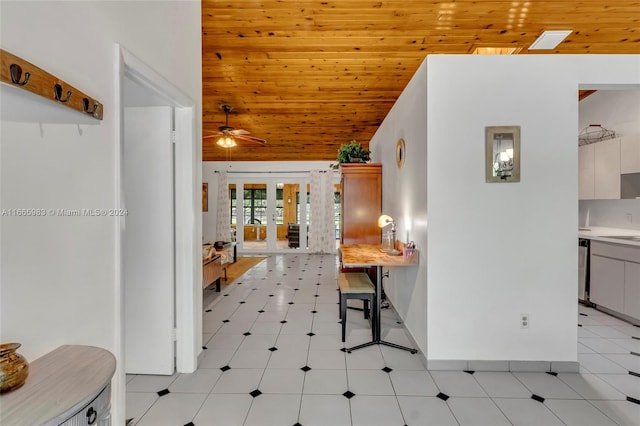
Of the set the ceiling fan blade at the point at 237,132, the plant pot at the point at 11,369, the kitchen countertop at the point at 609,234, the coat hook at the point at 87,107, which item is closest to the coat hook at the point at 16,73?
the coat hook at the point at 87,107

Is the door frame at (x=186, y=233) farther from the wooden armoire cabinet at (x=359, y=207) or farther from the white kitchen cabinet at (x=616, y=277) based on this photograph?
the white kitchen cabinet at (x=616, y=277)

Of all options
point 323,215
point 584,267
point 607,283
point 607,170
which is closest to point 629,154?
point 607,170

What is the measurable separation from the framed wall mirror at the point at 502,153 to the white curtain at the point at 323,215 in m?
5.74

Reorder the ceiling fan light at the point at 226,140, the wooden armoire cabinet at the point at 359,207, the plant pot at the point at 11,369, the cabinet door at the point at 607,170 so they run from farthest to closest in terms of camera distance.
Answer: the ceiling fan light at the point at 226,140, the wooden armoire cabinet at the point at 359,207, the cabinet door at the point at 607,170, the plant pot at the point at 11,369

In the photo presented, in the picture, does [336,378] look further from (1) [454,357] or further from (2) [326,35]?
(2) [326,35]

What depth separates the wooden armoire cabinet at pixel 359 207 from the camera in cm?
433

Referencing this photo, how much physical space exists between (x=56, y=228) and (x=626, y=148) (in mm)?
5471

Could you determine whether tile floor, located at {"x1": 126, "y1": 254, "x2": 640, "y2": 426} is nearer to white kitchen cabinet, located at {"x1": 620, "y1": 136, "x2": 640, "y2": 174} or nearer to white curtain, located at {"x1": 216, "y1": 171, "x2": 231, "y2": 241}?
white kitchen cabinet, located at {"x1": 620, "y1": 136, "x2": 640, "y2": 174}

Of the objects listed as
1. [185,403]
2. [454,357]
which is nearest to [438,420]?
[454,357]

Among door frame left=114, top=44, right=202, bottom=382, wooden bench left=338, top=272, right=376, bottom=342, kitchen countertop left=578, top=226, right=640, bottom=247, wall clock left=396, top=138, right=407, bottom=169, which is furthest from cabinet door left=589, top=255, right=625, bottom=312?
door frame left=114, top=44, right=202, bottom=382

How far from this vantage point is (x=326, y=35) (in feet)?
10.3

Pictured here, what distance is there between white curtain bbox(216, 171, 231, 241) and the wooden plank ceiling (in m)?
3.65

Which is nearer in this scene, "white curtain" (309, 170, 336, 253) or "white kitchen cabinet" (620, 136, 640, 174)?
"white kitchen cabinet" (620, 136, 640, 174)

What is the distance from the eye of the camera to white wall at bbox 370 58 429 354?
2557 millimetres
